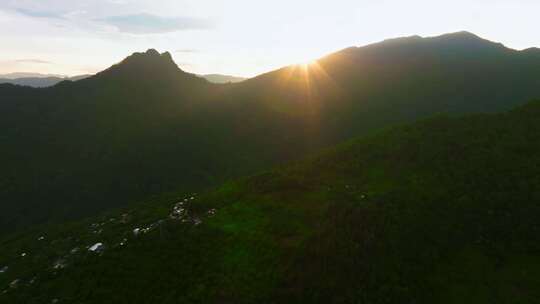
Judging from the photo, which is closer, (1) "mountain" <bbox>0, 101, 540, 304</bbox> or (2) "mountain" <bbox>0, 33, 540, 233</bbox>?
(1) "mountain" <bbox>0, 101, 540, 304</bbox>

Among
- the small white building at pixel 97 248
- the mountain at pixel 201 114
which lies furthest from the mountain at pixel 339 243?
the mountain at pixel 201 114

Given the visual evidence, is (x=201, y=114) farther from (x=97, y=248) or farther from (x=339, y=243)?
(x=339, y=243)

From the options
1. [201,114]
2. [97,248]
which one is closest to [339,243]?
[97,248]

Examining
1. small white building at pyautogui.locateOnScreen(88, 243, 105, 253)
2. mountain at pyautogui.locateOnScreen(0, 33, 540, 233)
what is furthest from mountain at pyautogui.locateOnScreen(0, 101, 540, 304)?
mountain at pyautogui.locateOnScreen(0, 33, 540, 233)

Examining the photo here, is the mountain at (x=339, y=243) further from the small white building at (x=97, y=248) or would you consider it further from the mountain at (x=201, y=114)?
the mountain at (x=201, y=114)

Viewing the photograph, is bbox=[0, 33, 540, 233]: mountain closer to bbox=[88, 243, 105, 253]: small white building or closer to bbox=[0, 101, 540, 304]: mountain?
bbox=[88, 243, 105, 253]: small white building
